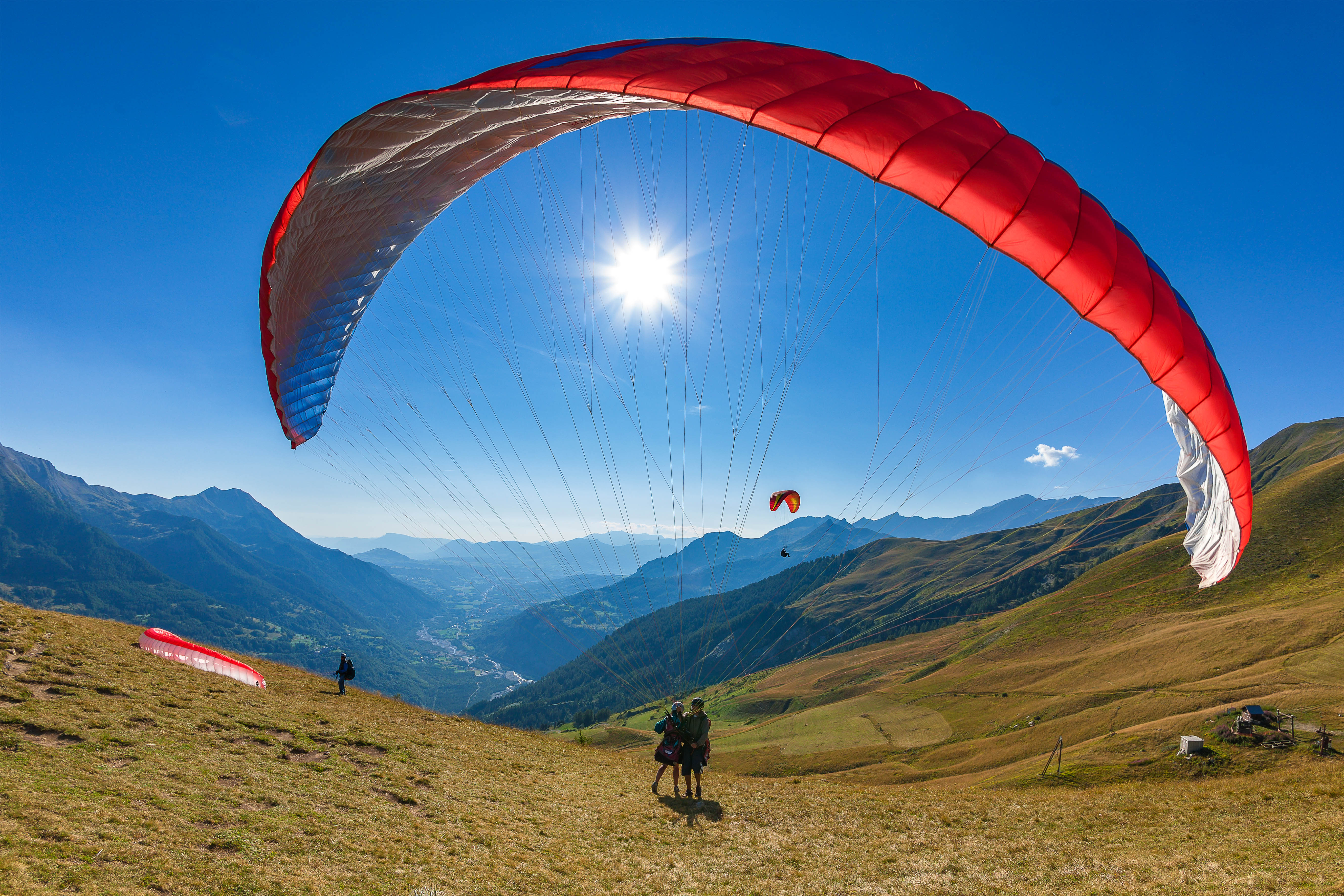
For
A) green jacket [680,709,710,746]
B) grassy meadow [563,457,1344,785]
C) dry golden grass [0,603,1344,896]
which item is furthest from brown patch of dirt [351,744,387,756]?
grassy meadow [563,457,1344,785]

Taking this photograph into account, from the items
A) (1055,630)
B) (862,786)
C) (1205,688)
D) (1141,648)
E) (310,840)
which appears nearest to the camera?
(310,840)

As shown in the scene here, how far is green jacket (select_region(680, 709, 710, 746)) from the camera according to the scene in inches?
424

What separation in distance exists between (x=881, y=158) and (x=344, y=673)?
842 inches

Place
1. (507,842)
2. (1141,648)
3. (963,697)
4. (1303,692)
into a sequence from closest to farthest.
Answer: (507,842) → (1303,692) → (1141,648) → (963,697)

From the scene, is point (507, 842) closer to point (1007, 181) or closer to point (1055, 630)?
point (1007, 181)

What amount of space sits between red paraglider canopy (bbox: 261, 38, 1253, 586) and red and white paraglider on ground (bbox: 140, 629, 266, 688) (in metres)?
11.8

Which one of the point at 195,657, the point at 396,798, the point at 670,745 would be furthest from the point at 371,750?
the point at 195,657

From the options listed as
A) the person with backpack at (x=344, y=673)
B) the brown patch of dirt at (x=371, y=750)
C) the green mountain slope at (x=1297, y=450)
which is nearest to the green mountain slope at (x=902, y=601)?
the green mountain slope at (x=1297, y=450)

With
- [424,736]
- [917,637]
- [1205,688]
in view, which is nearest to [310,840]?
[424,736]

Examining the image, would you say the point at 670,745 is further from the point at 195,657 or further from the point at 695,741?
the point at 195,657

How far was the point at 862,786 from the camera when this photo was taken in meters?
13.8

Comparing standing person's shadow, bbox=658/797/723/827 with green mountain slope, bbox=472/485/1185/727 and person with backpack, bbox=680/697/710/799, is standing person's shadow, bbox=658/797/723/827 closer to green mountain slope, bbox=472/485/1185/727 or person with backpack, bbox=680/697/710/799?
person with backpack, bbox=680/697/710/799

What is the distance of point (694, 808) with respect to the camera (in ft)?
35.2

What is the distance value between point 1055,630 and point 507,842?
318 feet
